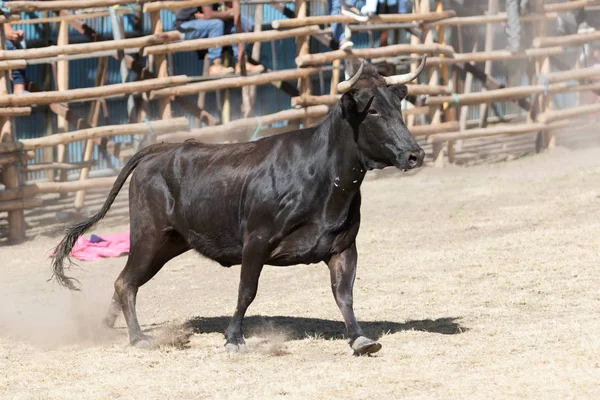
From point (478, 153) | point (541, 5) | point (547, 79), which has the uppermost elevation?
point (541, 5)

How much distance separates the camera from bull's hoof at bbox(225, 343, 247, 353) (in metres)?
7.34

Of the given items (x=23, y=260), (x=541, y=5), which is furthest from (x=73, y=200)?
(x=541, y=5)

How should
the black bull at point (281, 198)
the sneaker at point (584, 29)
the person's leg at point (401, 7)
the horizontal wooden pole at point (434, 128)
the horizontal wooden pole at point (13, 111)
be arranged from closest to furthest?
the black bull at point (281, 198) → the horizontal wooden pole at point (13, 111) → the horizontal wooden pole at point (434, 128) → the person's leg at point (401, 7) → the sneaker at point (584, 29)

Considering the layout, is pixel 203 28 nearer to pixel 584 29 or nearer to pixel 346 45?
pixel 346 45

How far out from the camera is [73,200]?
15.5 meters

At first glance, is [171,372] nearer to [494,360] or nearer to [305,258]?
[305,258]

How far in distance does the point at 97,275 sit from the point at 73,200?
4.60 metres

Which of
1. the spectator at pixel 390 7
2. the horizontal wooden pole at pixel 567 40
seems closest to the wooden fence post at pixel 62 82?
the spectator at pixel 390 7

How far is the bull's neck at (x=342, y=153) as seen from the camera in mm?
7441

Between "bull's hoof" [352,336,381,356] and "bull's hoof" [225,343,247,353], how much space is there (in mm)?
751

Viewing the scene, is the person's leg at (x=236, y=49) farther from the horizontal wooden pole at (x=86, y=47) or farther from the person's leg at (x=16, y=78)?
the person's leg at (x=16, y=78)

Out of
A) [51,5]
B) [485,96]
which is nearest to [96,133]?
[51,5]

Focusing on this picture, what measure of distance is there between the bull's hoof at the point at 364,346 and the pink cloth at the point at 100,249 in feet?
17.8

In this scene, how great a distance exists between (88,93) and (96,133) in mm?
482
